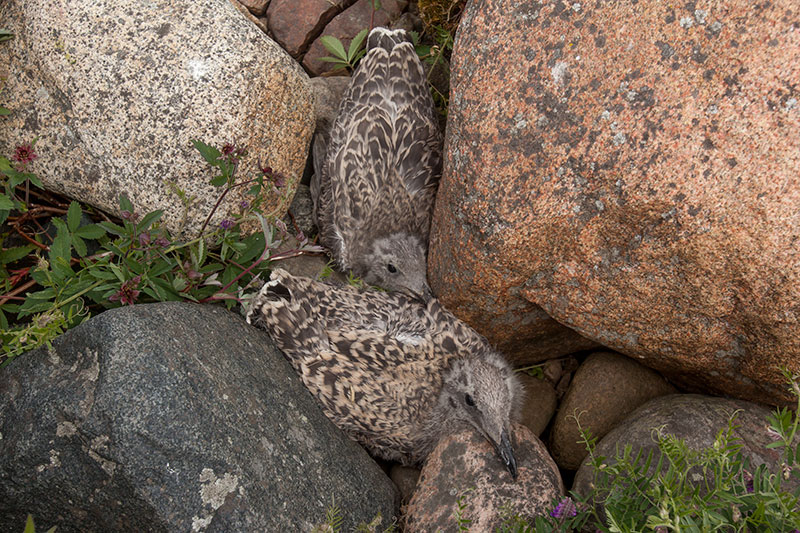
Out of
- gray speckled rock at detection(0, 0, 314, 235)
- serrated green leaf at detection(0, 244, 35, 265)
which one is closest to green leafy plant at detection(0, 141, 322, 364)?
serrated green leaf at detection(0, 244, 35, 265)

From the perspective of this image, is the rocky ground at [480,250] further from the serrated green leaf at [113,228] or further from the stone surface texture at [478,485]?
the serrated green leaf at [113,228]

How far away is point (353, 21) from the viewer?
5492mm

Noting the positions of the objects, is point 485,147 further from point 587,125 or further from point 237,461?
point 237,461

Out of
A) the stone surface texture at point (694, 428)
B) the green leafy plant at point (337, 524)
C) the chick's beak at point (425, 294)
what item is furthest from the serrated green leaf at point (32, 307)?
the stone surface texture at point (694, 428)

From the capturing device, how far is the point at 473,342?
14.3 feet

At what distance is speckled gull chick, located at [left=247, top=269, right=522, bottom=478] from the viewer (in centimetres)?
418

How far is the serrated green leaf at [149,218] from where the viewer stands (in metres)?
3.96

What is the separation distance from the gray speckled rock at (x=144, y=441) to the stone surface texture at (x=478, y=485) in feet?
1.89

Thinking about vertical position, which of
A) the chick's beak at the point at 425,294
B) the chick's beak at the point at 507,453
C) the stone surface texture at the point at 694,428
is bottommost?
the chick's beak at the point at 507,453

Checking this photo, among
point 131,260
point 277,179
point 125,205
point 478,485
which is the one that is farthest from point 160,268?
point 478,485

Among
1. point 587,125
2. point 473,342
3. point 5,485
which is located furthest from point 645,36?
point 5,485

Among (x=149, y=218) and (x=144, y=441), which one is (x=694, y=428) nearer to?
(x=144, y=441)

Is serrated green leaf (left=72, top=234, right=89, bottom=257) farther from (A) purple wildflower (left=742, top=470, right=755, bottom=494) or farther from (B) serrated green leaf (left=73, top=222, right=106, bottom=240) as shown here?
(A) purple wildflower (left=742, top=470, right=755, bottom=494)

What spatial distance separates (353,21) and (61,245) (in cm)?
286
